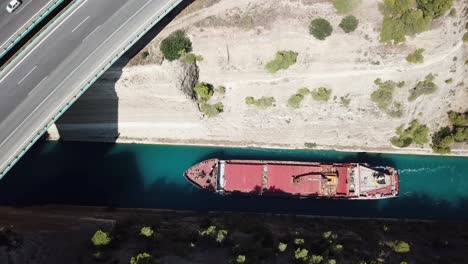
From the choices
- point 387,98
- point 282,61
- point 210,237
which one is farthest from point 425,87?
point 210,237

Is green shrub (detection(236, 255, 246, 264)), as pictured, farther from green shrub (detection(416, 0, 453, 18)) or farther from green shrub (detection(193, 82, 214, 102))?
green shrub (detection(416, 0, 453, 18))

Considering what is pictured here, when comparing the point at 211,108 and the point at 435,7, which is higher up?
the point at 435,7

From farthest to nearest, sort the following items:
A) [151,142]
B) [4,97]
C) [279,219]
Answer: [151,142] → [279,219] → [4,97]

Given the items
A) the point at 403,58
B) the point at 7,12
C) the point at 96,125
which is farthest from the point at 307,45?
the point at 7,12

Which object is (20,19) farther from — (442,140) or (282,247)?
(442,140)

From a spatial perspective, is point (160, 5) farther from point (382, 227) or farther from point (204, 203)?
point (382, 227)

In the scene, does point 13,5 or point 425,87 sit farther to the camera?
point 425,87

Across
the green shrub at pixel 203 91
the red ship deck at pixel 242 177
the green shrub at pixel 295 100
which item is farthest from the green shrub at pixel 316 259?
the green shrub at pixel 203 91
